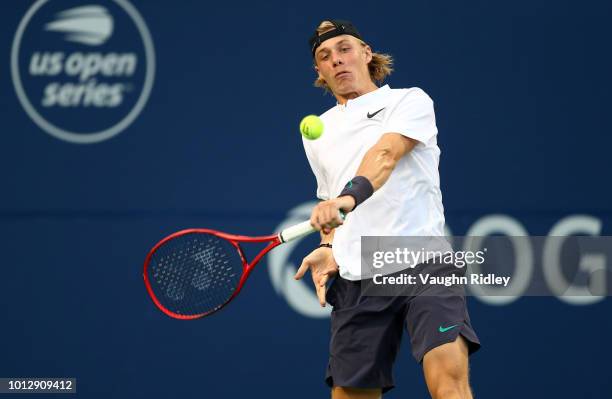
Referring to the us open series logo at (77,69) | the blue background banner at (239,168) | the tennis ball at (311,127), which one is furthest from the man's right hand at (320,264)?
the us open series logo at (77,69)

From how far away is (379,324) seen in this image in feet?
13.4

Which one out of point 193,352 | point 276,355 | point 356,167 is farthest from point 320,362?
point 356,167

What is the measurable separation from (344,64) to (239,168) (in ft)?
4.82

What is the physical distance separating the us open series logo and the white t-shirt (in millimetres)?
1671

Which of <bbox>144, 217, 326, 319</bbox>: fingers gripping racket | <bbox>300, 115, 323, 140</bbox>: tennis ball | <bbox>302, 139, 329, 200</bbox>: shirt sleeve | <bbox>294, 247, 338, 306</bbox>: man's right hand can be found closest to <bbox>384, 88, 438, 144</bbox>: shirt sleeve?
<bbox>300, 115, 323, 140</bbox>: tennis ball

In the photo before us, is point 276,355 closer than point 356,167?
No

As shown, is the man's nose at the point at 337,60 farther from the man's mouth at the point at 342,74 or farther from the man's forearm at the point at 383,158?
the man's forearm at the point at 383,158

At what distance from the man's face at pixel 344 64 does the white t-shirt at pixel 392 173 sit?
85 mm

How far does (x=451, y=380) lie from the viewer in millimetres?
3721

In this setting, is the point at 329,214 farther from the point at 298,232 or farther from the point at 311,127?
the point at 311,127

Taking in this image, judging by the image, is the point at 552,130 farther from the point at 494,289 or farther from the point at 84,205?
the point at 84,205

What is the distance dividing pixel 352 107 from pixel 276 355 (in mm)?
1811

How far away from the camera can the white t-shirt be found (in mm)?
4051

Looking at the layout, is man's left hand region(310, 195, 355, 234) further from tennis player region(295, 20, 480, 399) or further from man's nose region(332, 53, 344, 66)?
man's nose region(332, 53, 344, 66)
